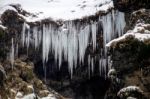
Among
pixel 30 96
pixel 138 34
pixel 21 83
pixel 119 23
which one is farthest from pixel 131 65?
pixel 21 83

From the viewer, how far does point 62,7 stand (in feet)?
165

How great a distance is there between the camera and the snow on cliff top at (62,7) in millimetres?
47438

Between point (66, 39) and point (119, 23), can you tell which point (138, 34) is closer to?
point (119, 23)

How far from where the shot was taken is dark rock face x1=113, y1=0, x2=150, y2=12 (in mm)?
35991

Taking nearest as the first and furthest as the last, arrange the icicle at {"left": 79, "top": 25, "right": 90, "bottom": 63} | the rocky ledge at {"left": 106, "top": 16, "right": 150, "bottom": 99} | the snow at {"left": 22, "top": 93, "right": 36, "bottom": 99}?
the rocky ledge at {"left": 106, "top": 16, "right": 150, "bottom": 99} → the snow at {"left": 22, "top": 93, "right": 36, "bottom": 99} → the icicle at {"left": 79, "top": 25, "right": 90, "bottom": 63}

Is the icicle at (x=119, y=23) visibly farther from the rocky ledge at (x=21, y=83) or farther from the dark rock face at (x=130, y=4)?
the rocky ledge at (x=21, y=83)

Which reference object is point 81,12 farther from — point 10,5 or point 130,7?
point 130,7

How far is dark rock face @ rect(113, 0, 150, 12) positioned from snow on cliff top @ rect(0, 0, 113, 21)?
636 centimetres

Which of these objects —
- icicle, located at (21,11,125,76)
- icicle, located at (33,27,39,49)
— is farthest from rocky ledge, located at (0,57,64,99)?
icicle, located at (21,11,125,76)

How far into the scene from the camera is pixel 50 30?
1871 inches

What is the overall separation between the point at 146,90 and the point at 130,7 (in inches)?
425

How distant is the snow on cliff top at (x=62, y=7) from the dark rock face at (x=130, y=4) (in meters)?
6.36

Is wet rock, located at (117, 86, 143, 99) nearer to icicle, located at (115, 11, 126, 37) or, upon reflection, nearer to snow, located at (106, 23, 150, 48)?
snow, located at (106, 23, 150, 48)

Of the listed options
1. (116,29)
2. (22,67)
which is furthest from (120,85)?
(22,67)
